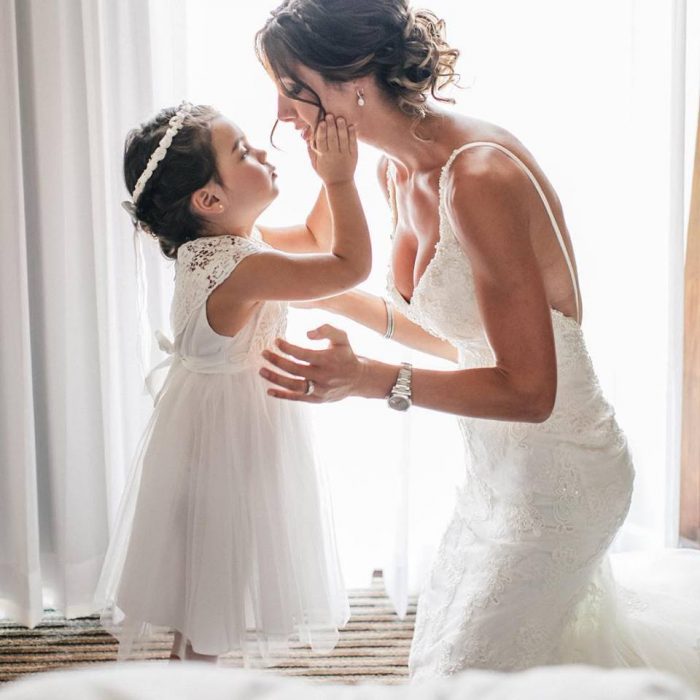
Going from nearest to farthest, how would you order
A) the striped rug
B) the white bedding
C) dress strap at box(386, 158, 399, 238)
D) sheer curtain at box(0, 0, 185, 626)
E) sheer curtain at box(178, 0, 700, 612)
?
the white bedding
dress strap at box(386, 158, 399, 238)
the striped rug
sheer curtain at box(0, 0, 185, 626)
sheer curtain at box(178, 0, 700, 612)

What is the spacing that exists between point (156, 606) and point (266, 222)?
4.11 feet

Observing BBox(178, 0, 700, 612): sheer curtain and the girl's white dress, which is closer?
the girl's white dress

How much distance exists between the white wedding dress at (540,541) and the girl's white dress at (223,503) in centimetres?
26

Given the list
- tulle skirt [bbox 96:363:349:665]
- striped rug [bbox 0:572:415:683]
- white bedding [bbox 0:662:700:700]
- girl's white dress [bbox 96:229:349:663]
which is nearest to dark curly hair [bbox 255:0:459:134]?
girl's white dress [bbox 96:229:349:663]

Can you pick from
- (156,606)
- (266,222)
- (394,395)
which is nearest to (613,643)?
(394,395)

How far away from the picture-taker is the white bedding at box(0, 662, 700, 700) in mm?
538

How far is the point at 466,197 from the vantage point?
59.8 inches

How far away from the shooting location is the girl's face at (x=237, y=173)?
1.82 m

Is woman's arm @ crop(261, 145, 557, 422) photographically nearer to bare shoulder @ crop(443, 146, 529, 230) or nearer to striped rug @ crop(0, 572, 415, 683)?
bare shoulder @ crop(443, 146, 529, 230)

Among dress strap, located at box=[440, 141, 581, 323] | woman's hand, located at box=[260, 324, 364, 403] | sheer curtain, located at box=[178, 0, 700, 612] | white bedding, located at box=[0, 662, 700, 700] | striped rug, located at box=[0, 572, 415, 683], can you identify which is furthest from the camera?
sheer curtain, located at box=[178, 0, 700, 612]

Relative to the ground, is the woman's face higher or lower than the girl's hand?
higher

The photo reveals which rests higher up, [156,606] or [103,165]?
[103,165]

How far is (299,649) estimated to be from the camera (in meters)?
2.56

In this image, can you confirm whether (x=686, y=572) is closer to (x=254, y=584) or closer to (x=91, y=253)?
(x=254, y=584)
